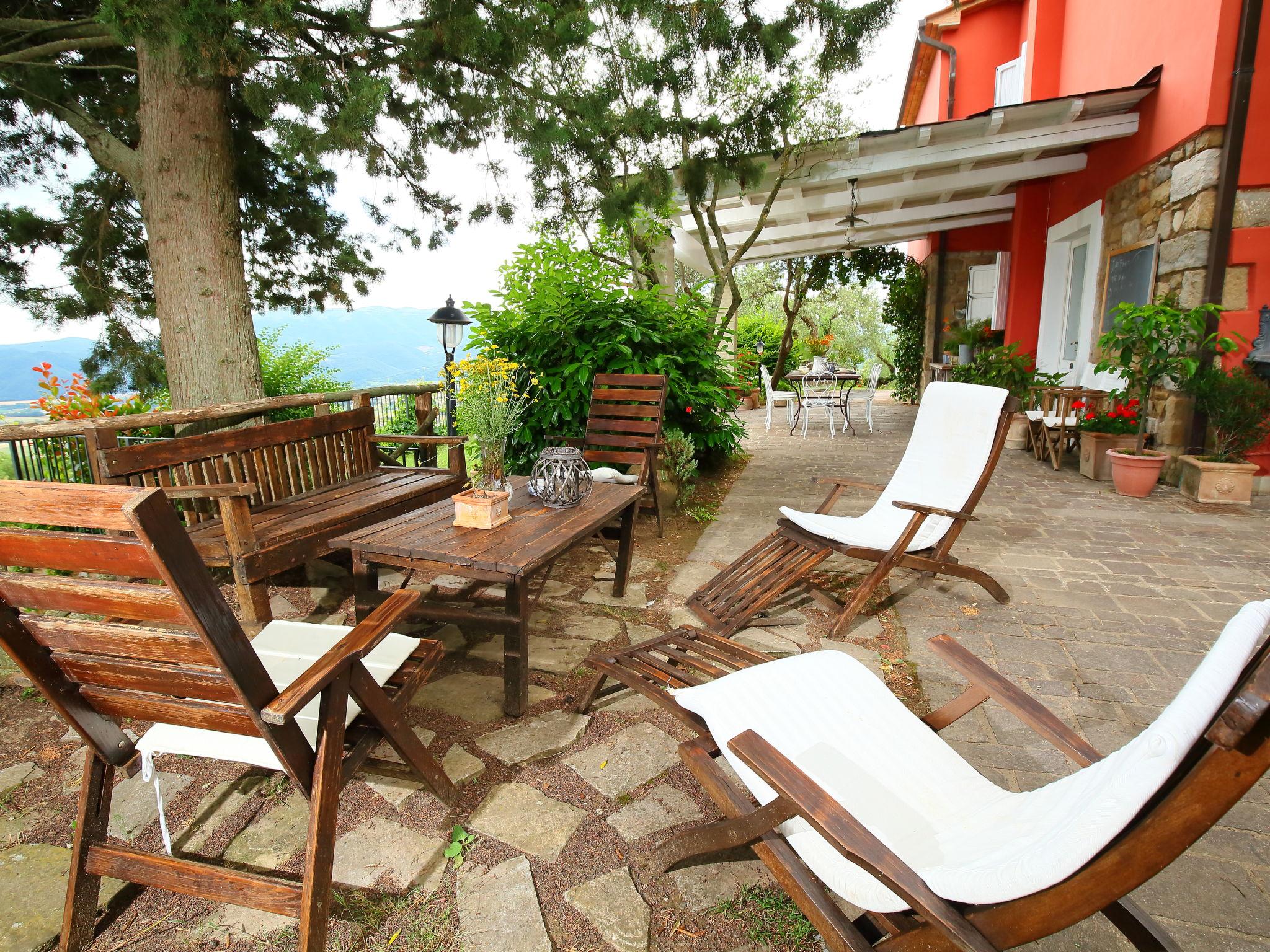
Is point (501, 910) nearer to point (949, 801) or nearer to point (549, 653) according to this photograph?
point (949, 801)

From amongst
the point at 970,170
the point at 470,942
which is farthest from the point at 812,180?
the point at 470,942

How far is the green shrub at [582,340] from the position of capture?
4.78 m

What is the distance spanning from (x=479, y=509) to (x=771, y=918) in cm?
163

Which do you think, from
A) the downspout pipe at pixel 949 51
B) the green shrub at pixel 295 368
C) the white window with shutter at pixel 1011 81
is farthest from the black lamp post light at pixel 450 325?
the downspout pipe at pixel 949 51

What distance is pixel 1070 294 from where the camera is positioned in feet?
25.3

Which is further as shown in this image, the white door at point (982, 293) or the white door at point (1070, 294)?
the white door at point (982, 293)

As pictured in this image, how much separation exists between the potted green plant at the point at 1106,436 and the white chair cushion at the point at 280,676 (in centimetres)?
579

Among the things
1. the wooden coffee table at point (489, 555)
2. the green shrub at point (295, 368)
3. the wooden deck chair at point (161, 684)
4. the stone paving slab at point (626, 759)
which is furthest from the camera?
the green shrub at point (295, 368)

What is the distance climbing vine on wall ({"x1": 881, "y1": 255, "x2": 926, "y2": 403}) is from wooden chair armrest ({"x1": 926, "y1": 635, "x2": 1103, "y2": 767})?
467 inches

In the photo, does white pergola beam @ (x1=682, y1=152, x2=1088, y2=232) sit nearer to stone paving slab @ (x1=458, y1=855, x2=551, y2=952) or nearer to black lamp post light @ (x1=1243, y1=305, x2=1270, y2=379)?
black lamp post light @ (x1=1243, y1=305, x2=1270, y2=379)

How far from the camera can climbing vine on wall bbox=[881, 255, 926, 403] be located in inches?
495

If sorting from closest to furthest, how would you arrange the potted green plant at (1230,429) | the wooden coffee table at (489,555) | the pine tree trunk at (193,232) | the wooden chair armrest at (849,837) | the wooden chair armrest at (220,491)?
the wooden chair armrest at (849,837) < the wooden coffee table at (489,555) < the wooden chair armrest at (220,491) < the pine tree trunk at (193,232) < the potted green plant at (1230,429)

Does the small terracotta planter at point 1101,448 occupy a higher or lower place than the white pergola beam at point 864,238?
lower

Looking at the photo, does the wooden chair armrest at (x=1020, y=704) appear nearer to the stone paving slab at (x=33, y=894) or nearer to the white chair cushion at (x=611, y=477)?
the stone paving slab at (x=33, y=894)
